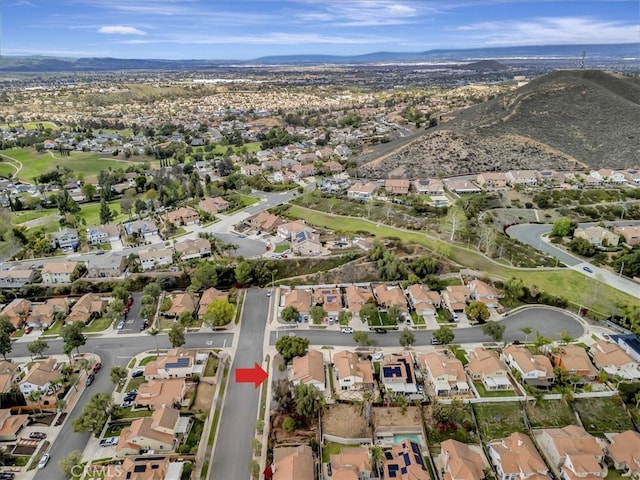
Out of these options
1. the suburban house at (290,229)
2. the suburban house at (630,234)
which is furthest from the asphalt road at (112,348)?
the suburban house at (630,234)

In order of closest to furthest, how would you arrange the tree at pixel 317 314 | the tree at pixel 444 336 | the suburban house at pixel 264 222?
1. the tree at pixel 444 336
2. the tree at pixel 317 314
3. the suburban house at pixel 264 222

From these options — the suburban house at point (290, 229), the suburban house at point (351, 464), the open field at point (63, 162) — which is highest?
the open field at point (63, 162)

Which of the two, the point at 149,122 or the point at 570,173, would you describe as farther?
the point at 149,122

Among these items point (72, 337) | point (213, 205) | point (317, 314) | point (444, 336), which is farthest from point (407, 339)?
point (213, 205)

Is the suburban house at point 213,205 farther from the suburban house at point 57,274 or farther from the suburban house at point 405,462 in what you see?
the suburban house at point 405,462

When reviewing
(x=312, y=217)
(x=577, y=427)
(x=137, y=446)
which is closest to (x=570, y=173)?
(x=312, y=217)

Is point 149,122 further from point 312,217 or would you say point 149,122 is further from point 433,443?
point 433,443

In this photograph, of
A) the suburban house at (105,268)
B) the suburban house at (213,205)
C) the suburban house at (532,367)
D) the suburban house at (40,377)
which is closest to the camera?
the suburban house at (40,377)

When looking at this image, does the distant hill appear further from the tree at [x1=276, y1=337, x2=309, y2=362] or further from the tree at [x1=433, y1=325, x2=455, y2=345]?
the tree at [x1=276, y1=337, x2=309, y2=362]
